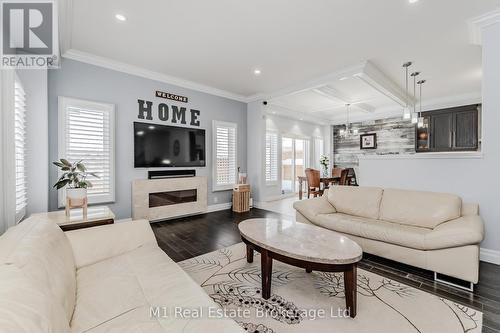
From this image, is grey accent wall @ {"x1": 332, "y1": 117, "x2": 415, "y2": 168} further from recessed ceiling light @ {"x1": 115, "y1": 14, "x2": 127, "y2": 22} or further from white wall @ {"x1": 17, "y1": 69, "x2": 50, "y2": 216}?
white wall @ {"x1": 17, "y1": 69, "x2": 50, "y2": 216}

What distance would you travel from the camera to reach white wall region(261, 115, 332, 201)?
6.76 meters

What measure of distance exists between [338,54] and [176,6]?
8.28ft

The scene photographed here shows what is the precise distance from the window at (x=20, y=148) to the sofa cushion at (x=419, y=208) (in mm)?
4460

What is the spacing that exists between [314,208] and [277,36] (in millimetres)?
2503

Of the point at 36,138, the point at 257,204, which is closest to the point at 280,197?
the point at 257,204

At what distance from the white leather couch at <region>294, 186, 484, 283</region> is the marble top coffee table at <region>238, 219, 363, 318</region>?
0.75 metres

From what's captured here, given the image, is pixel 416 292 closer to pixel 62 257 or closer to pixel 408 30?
pixel 62 257

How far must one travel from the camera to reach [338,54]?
142 inches

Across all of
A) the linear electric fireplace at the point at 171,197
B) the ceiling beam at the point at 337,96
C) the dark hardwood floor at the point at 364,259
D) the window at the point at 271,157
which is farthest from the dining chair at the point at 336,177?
the linear electric fireplace at the point at 171,197

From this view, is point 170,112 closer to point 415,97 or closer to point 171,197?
point 171,197

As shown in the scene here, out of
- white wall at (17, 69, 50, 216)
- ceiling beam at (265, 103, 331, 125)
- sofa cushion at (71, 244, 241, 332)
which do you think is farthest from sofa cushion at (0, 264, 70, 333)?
ceiling beam at (265, 103, 331, 125)

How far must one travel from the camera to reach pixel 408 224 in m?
2.74

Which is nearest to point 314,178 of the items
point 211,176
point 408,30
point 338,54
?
point 211,176

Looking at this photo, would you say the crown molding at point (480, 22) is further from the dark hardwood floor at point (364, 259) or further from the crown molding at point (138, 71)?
the crown molding at point (138, 71)
